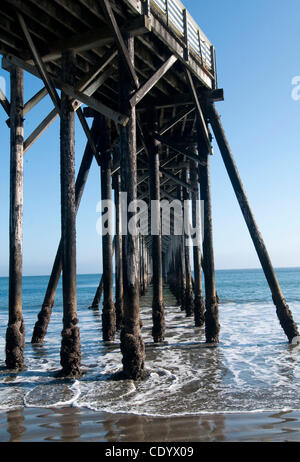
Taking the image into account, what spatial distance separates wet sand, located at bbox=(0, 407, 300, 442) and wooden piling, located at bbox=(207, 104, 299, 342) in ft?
12.5

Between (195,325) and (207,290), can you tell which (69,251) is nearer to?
(207,290)

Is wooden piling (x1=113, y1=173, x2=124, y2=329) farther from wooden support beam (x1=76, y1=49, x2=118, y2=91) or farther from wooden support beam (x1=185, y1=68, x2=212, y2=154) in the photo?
wooden support beam (x1=76, y1=49, x2=118, y2=91)

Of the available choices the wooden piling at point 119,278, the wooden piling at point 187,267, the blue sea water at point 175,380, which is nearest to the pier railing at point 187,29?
the wooden piling at point 119,278

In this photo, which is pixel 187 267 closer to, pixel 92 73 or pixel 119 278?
pixel 119 278

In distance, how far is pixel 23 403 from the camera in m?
4.40

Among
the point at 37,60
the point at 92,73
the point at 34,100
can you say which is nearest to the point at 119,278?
the point at 34,100

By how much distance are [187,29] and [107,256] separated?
5.05 meters

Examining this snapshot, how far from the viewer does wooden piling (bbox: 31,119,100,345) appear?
25.2 feet

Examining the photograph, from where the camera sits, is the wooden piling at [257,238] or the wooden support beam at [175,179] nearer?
the wooden piling at [257,238]

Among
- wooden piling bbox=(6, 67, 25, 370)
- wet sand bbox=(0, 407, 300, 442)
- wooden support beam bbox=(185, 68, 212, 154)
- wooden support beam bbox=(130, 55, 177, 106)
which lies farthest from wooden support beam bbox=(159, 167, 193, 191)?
wet sand bbox=(0, 407, 300, 442)

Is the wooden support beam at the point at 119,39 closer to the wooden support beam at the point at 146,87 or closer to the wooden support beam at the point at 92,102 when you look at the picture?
the wooden support beam at the point at 146,87

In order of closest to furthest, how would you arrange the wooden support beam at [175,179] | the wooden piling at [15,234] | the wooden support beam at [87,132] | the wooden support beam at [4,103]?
the wooden piling at [15,234]
the wooden support beam at [4,103]
the wooden support beam at [87,132]
the wooden support beam at [175,179]

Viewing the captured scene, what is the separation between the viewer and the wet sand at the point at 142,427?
11.1ft

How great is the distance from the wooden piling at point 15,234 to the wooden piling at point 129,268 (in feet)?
5.82
